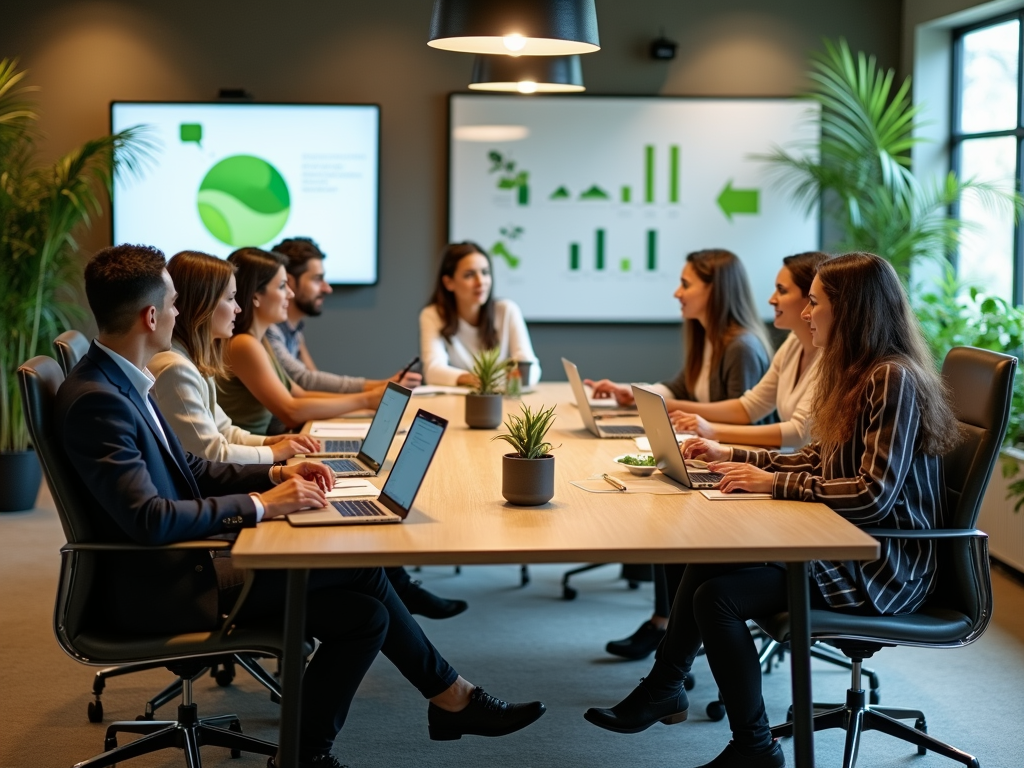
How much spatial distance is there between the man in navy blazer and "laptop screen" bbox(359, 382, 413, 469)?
33 centimetres

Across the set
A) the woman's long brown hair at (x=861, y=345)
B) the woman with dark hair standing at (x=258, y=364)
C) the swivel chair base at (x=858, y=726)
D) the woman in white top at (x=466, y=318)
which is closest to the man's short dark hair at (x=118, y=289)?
the woman with dark hair standing at (x=258, y=364)

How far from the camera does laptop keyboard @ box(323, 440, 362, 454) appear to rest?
3.31m

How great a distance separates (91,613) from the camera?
A: 2.44 metres

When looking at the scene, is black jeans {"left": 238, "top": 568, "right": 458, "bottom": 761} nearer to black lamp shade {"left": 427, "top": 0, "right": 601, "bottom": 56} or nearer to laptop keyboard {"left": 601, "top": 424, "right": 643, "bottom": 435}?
laptop keyboard {"left": 601, "top": 424, "right": 643, "bottom": 435}

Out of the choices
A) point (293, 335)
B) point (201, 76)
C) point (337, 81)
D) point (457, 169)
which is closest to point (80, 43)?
point (201, 76)

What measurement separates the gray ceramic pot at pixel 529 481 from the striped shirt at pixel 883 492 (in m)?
0.52

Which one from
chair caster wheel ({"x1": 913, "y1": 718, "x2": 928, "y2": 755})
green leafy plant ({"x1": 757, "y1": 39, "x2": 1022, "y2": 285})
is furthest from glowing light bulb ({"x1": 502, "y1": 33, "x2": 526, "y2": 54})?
green leafy plant ({"x1": 757, "y1": 39, "x2": 1022, "y2": 285})

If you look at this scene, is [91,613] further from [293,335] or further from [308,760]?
[293,335]

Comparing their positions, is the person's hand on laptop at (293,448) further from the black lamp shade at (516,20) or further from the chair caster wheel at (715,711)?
the chair caster wheel at (715,711)

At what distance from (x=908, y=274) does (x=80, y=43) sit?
456cm

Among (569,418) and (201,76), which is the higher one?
(201,76)

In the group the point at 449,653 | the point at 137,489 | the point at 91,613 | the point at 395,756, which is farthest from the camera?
the point at 449,653

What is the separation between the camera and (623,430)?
146 inches

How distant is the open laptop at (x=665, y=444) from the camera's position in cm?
270
